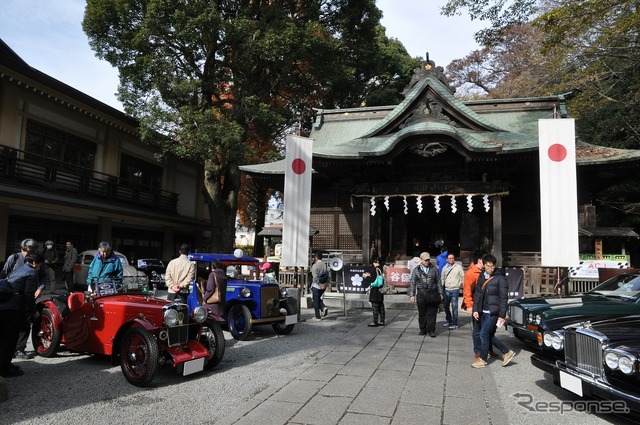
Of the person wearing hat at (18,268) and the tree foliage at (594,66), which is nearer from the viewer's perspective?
the person wearing hat at (18,268)

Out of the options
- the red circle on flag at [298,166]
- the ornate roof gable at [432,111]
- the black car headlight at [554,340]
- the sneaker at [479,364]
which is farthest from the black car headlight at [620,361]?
the ornate roof gable at [432,111]

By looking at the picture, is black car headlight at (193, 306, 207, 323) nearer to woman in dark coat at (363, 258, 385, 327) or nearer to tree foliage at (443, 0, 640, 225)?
woman in dark coat at (363, 258, 385, 327)

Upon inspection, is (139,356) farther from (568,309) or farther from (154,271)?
(154,271)

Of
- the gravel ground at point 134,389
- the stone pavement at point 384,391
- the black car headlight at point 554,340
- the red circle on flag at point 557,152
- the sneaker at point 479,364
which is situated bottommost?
the gravel ground at point 134,389

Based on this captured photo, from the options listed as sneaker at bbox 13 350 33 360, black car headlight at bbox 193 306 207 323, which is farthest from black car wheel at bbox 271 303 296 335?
sneaker at bbox 13 350 33 360

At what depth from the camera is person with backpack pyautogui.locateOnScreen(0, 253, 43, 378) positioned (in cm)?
514

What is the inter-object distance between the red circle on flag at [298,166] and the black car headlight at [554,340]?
6.83m

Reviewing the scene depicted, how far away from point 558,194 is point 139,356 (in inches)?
367

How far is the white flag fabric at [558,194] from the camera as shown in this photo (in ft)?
30.5

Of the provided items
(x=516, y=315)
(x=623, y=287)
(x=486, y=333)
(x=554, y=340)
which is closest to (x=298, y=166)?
(x=516, y=315)

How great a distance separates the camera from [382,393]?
16.0 ft

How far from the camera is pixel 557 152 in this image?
9844mm

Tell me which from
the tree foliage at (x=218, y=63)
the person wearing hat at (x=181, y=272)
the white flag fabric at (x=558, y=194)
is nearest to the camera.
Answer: the person wearing hat at (x=181, y=272)

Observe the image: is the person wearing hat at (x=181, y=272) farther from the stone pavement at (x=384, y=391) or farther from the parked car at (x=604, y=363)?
the parked car at (x=604, y=363)
